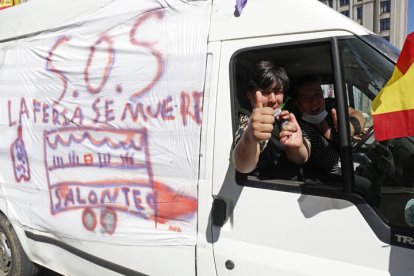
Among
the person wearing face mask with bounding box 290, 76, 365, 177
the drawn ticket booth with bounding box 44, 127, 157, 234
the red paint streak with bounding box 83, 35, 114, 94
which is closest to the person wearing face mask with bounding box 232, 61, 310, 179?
the person wearing face mask with bounding box 290, 76, 365, 177

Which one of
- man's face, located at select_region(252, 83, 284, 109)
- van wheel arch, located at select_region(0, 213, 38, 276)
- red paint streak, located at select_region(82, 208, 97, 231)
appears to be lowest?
van wheel arch, located at select_region(0, 213, 38, 276)

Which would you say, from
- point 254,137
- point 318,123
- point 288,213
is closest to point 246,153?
point 254,137

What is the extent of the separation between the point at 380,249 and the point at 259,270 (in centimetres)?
59

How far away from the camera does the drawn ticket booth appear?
2.48 metres

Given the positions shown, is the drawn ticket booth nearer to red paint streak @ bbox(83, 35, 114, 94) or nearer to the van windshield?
red paint streak @ bbox(83, 35, 114, 94)

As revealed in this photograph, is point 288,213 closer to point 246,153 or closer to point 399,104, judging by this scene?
point 246,153

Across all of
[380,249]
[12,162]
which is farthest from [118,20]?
[380,249]

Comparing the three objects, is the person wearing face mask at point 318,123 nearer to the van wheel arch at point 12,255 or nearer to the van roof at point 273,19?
the van roof at point 273,19

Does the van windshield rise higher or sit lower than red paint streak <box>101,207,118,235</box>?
higher

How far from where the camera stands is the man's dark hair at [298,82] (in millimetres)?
2383

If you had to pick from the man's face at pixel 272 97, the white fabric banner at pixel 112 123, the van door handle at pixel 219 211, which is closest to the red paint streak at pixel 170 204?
the white fabric banner at pixel 112 123

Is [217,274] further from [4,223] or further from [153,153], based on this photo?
[4,223]

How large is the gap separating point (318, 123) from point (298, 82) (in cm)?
29

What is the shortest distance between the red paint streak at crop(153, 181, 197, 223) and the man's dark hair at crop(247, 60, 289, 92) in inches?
28.9
